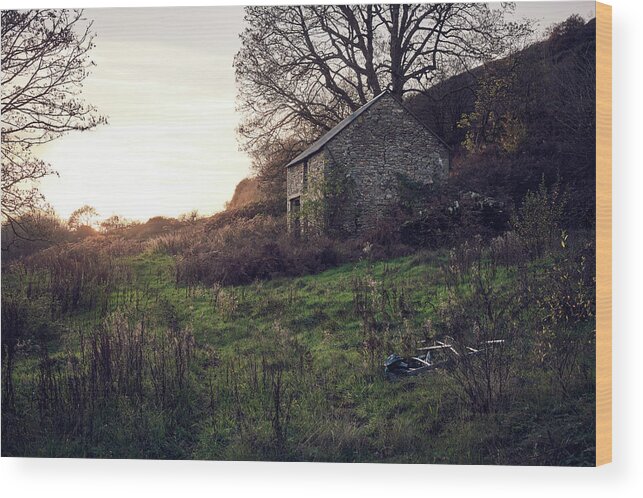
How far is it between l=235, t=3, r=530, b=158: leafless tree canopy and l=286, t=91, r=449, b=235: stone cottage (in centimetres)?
45

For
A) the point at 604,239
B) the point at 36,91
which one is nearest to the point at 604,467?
the point at 604,239

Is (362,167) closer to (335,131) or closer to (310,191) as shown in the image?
(335,131)

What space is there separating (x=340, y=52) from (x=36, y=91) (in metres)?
3.77

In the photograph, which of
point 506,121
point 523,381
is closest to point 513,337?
point 523,381

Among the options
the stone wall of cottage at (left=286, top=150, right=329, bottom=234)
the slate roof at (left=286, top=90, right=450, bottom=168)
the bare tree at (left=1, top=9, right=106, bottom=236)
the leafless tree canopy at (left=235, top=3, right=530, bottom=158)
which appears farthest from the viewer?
the slate roof at (left=286, top=90, right=450, bottom=168)

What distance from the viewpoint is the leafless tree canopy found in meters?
8.19

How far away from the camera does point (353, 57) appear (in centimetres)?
966

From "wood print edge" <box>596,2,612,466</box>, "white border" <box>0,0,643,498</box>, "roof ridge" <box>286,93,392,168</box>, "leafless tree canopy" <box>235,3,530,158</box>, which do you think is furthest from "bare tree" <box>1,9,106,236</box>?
"wood print edge" <box>596,2,612,466</box>

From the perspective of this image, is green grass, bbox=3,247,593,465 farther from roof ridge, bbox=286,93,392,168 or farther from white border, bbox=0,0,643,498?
roof ridge, bbox=286,93,392,168

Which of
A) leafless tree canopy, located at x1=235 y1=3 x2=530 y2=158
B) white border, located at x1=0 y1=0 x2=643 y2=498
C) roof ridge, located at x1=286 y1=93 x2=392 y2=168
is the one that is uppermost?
leafless tree canopy, located at x1=235 y1=3 x2=530 y2=158

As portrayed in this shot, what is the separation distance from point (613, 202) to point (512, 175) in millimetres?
1667

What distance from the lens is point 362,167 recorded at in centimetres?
1066

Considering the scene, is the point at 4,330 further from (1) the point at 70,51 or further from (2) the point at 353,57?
(2) the point at 353,57

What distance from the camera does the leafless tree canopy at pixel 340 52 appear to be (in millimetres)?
8188
